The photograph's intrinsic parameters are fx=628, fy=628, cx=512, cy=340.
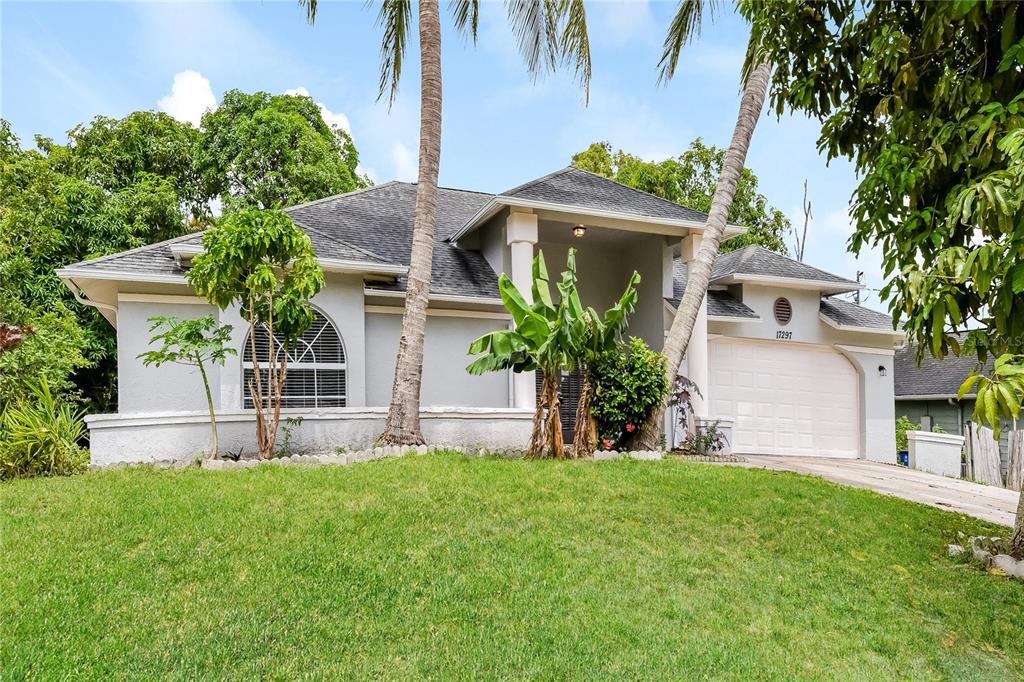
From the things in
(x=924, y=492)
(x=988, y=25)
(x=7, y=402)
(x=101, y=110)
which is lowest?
(x=924, y=492)

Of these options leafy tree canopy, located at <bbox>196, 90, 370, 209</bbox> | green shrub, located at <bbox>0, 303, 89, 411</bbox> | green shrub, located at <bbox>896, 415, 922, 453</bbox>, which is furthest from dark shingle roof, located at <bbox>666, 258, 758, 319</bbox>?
leafy tree canopy, located at <bbox>196, 90, 370, 209</bbox>

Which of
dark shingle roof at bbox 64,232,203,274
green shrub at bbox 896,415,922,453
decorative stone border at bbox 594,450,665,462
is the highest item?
dark shingle roof at bbox 64,232,203,274

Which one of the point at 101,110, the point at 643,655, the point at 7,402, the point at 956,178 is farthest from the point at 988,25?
the point at 101,110

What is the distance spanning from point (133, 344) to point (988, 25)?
12.0 meters

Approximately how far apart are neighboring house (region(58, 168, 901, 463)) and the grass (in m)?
3.12

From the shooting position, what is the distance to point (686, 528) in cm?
659

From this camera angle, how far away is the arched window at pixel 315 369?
1145 cm

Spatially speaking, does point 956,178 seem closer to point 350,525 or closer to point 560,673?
point 560,673

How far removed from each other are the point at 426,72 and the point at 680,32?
19.2ft

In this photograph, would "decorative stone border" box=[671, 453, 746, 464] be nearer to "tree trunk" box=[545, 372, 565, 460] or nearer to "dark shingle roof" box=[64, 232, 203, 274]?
"tree trunk" box=[545, 372, 565, 460]

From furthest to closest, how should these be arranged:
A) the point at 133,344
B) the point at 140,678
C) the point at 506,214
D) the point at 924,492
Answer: the point at 506,214 → the point at 133,344 → the point at 924,492 → the point at 140,678

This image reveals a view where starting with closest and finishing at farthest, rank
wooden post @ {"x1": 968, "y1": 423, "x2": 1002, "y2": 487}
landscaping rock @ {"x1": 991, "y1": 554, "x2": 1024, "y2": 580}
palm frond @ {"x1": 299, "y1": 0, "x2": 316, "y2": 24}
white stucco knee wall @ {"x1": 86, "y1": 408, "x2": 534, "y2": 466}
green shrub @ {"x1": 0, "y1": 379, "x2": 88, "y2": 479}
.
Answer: landscaping rock @ {"x1": 991, "y1": 554, "x2": 1024, "y2": 580}, green shrub @ {"x1": 0, "y1": 379, "x2": 88, "y2": 479}, white stucco knee wall @ {"x1": 86, "y1": 408, "x2": 534, "y2": 466}, palm frond @ {"x1": 299, "y1": 0, "x2": 316, "y2": 24}, wooden post @ {"x1": 968, "y1": 423, "x2": 1002, "y2": 487}

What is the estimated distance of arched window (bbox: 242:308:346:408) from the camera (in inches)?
451

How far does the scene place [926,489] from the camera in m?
10.2
